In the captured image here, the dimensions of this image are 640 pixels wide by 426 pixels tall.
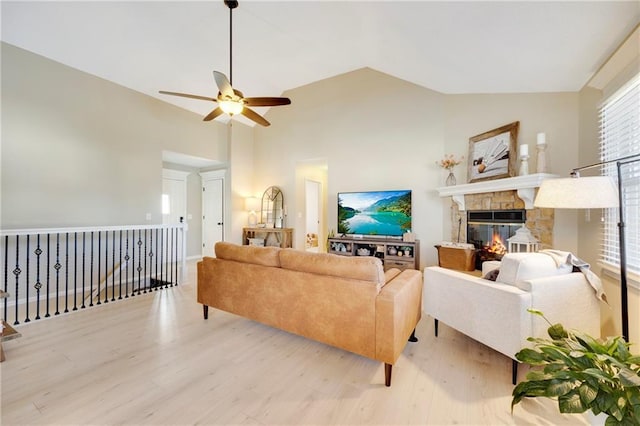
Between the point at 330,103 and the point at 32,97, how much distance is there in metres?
4.48

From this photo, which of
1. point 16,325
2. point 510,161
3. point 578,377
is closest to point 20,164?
point 16,325

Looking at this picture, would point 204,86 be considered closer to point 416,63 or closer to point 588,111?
point 416,63

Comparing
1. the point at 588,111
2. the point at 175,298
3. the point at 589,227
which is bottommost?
the point at 175,298

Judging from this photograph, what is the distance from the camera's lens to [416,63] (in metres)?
3.71

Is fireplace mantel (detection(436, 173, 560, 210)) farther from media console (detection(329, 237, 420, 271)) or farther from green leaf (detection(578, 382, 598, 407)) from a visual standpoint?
green leaf (detection(578, 382, 598, 407))

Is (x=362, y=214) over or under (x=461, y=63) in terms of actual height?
under

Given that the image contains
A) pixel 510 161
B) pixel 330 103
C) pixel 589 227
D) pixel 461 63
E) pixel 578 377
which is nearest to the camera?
pixel 578 377

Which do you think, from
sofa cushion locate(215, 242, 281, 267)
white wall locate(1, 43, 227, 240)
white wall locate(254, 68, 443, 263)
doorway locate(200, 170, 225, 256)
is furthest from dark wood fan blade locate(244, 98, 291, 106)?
doorway locate(200, 170, 225, 256)

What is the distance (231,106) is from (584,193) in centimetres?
304

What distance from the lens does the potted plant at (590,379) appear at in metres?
0.98

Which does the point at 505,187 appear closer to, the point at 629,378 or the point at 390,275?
the point at 390,275

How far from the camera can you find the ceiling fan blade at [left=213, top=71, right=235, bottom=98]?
95.6 inches

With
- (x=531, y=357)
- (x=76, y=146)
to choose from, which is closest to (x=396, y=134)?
(x=531, y=357)

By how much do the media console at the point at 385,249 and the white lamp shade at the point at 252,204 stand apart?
2156 millimetres
